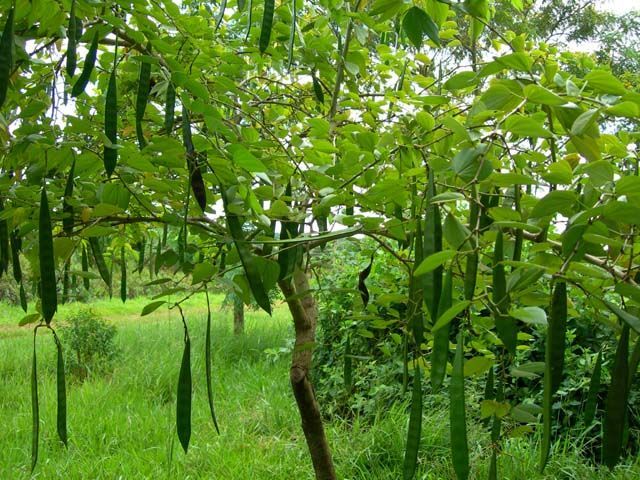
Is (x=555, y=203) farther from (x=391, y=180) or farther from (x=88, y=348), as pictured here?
(x=88, y=348)

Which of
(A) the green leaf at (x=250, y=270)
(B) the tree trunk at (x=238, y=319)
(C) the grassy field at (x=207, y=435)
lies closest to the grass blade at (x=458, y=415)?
(A) the green leaf at (x=250, y=270)

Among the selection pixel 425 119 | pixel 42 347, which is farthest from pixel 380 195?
pixel 42 347

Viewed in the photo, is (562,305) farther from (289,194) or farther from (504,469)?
(504,469)

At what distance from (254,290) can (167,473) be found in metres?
1.81

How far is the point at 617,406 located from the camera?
531 mm

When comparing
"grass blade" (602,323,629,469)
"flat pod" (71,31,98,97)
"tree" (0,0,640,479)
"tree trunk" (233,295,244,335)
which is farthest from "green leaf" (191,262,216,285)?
"tree trunk" (233,295,244,335)

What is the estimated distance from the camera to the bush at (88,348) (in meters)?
3.98

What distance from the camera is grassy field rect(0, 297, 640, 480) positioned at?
2219mm

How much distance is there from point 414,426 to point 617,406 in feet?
0.63

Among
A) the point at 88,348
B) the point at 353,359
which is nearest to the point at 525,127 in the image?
the point at 353,359

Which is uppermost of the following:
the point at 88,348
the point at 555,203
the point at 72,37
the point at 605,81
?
the point at 72,37

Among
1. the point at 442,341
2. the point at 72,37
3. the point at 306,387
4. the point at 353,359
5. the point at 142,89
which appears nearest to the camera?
the point at 442,341

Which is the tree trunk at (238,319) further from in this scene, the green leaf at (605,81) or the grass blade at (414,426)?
the green leaf at (605,81)

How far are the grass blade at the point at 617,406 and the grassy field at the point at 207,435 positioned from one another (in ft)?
4.65
